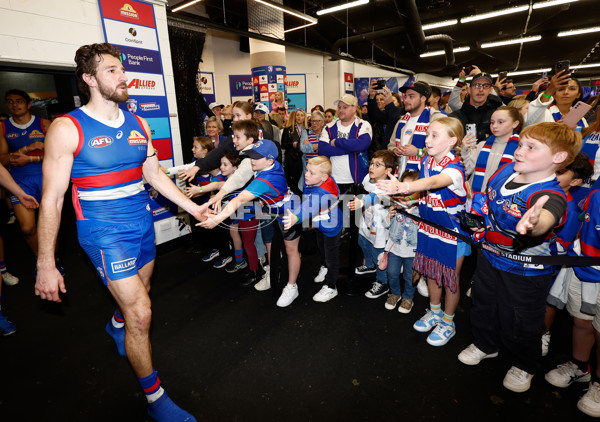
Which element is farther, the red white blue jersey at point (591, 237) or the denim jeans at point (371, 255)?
the denim jeans at point (371, 255)

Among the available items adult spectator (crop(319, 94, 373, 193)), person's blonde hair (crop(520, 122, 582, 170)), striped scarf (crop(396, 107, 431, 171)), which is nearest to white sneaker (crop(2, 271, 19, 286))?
adult spectator (crop(319, 94, 373, 193))

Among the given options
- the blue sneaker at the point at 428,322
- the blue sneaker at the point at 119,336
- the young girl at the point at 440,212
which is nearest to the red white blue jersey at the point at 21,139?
the blue sneaker at the point at 119,336

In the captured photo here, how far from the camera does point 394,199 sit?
250 centimetres

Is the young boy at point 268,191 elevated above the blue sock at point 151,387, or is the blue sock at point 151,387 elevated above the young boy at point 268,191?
the young boy at point 268,191

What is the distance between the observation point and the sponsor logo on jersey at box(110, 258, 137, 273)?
1800mm

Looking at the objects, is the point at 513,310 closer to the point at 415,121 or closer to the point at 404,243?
the point at 404,243

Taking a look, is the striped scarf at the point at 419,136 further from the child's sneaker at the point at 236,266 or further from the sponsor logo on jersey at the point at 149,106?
the sponsor logo on jersey at the point at 149,106

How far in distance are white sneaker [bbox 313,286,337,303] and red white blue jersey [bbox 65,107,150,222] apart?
1900 millimetres

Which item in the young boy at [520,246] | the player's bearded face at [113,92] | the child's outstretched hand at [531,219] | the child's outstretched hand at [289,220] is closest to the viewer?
the child's outstretched hand at [531,219]

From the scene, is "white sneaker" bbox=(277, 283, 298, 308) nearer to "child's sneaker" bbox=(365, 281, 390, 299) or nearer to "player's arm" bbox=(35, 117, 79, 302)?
"child's sneaker" bbox=(365, 281, 390, 299)

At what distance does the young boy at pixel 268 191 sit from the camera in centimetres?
252

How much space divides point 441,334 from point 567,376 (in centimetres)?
78

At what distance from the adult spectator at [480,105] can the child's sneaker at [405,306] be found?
82.5 inches

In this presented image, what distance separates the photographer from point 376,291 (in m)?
3.18
